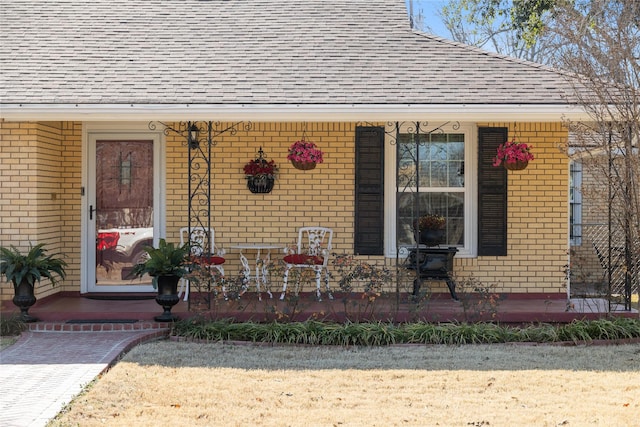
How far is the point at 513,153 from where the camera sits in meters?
9.36

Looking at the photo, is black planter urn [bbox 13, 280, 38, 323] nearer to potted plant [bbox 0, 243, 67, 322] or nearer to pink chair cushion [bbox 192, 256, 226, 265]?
potted plant [bbox 0, 243, 67, 322]

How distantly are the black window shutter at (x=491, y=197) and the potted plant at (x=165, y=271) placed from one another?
13.6 feet

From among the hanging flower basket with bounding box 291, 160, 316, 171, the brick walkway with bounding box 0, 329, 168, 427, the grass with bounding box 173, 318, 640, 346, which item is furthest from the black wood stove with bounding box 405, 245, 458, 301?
the brick walkway with bounding box 0, 329, 168, 427

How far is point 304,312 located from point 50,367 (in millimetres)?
3019

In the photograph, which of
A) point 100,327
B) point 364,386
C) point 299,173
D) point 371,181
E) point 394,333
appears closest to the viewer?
point 364,386

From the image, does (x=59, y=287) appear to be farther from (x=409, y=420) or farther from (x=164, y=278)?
(x=409, y=420)

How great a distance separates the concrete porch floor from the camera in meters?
8.49

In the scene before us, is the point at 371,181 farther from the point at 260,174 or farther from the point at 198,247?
the point at 198,247

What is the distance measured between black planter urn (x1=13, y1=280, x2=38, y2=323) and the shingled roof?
2.07 metres

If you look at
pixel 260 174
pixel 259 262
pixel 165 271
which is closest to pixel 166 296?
pixel 165 271

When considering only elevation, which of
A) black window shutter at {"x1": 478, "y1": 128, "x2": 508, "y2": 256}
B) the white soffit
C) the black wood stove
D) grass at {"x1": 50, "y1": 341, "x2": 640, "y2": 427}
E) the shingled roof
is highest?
the shingled roof

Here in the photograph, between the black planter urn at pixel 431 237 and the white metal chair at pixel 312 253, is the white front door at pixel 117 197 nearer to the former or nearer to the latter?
the white metal chair at pixel 312 253

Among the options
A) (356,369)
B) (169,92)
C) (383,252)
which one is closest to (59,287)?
(169,92)

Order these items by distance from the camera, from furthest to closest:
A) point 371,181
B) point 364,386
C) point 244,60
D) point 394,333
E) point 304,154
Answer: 1. point 371,181
2. point 244,60
3. point 304,154
4. point 394,333
5. point 364,386
